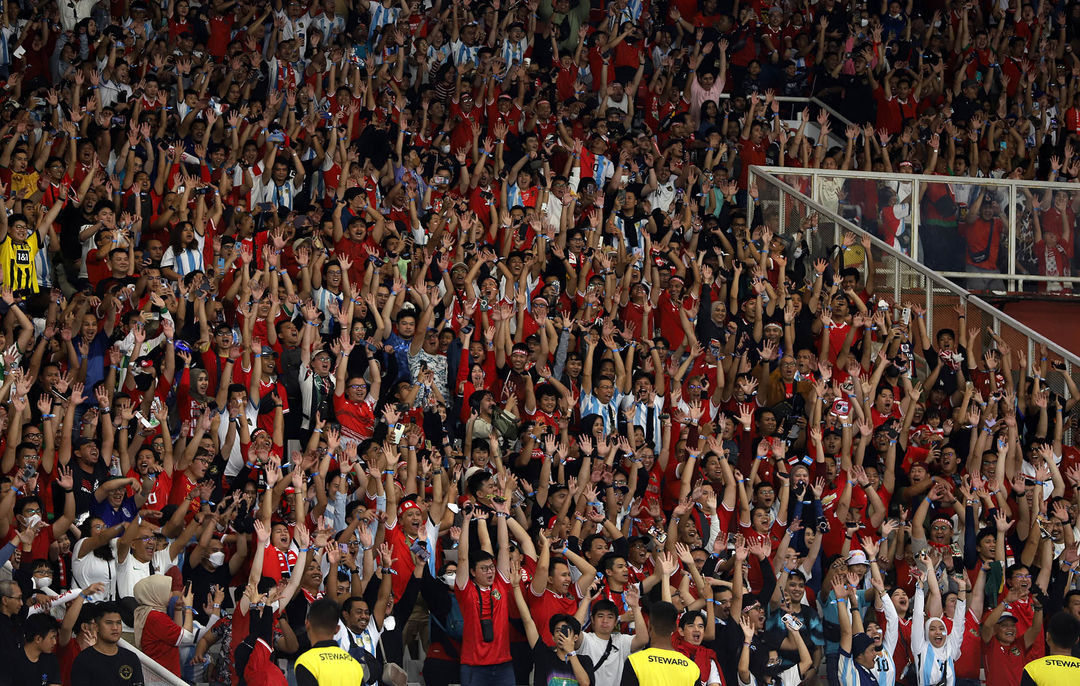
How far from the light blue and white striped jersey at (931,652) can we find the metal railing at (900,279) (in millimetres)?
3679

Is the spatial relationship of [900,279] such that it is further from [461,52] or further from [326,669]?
[326,669]

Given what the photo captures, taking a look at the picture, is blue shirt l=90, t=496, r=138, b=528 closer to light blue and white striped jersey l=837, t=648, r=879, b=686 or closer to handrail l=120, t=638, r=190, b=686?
handrail l=120, t=638, r=190, b=686

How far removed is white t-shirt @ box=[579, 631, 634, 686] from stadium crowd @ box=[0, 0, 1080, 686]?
0.07 ft

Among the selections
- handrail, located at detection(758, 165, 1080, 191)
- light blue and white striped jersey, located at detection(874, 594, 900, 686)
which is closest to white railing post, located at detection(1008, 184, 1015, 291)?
handrail, located at detection(758, 165, 1080, 191)

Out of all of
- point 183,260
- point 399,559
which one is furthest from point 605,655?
point 183,260

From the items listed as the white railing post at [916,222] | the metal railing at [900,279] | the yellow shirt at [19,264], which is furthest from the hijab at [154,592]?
the white railing post at [916,222]

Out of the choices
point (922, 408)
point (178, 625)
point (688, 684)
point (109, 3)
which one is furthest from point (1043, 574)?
point (109, 3)

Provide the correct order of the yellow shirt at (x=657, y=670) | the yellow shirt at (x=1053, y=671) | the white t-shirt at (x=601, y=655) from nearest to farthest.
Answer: the yellow shirt at (x=657, y=670)
the yellow shirt at (x=1053, y=671)
the white t-shirt at (x=601, y=655)

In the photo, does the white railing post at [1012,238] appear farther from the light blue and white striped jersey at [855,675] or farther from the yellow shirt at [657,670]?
the yellow shirt at [657,670]

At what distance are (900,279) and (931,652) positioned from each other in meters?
5.29

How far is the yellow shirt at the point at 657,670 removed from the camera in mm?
9195

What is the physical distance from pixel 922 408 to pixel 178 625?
22.5ft

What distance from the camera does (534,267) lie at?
49.9 feet

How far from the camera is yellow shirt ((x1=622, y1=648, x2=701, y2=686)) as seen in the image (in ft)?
30.2
